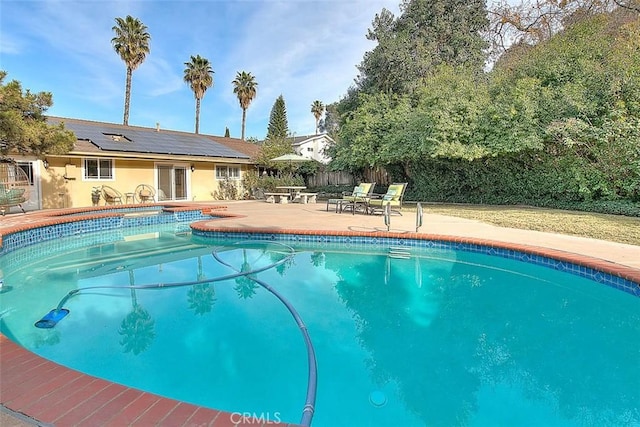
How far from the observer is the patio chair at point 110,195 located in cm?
1450

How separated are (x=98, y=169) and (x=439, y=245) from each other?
13.5m

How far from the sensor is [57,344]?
3.53m

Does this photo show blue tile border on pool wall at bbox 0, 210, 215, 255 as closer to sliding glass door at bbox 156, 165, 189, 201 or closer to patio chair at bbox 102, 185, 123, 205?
patio chair at bbox 102, 185, 123, 205

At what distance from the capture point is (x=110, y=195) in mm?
14516

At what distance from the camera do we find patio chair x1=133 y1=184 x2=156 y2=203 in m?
15.6

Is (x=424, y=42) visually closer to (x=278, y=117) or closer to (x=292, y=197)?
(x=292, y=197)

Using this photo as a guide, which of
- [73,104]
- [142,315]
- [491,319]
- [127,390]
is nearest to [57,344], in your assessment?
[142,315]

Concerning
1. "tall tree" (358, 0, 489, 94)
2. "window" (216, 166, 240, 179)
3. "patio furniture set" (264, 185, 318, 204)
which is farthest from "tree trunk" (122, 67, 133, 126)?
"tall tree" (358, 0, 489, 94)

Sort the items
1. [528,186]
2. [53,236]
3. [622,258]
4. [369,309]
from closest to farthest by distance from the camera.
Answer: [369,309], [622,258], [53,236], [528,186]

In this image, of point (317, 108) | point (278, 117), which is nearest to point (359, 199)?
point (278, 117)

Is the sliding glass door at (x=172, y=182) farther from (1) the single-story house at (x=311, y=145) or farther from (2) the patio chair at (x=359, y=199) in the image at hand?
(1) the single-story house at (x=311, y=145)

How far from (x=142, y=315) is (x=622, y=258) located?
269 inches

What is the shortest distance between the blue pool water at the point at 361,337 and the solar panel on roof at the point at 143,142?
32.1 feet

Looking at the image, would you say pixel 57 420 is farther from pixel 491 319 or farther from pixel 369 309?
pixel 491 319
